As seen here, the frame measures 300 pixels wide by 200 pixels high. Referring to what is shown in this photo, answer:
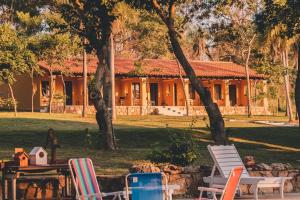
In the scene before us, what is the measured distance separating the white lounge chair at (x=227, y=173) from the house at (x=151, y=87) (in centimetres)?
2675

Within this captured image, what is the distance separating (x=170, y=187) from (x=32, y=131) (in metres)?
14.4

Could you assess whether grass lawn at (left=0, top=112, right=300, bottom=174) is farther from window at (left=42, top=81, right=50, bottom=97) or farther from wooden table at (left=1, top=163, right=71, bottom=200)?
window at (left=42, top=81, right=50, bottom=97)

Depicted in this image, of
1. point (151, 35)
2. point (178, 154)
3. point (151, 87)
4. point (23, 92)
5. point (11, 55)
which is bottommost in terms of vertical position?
point (178, 154)

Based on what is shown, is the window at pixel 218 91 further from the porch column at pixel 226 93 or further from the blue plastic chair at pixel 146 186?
the blue plastic chair at pixel 146 186

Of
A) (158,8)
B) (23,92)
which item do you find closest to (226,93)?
(23,92)

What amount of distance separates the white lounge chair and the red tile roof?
87.0ft

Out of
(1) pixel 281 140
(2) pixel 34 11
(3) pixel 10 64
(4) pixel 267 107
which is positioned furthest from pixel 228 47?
(1) pixel 281 140

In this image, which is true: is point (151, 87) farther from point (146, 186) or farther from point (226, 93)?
point (146, 186)

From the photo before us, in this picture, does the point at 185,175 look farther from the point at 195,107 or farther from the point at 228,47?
the point at 228,47

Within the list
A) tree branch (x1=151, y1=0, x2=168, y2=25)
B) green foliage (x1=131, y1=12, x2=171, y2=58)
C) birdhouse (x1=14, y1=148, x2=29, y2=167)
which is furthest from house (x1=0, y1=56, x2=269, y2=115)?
birdhouse (x1=14, y1=148, x2=29, y2=167)

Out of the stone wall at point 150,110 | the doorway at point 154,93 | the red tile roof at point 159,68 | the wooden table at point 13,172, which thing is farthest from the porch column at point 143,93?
the wooden table at point 13,172

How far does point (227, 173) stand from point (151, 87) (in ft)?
114

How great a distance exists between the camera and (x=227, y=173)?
11195mm

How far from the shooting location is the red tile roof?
134ft
